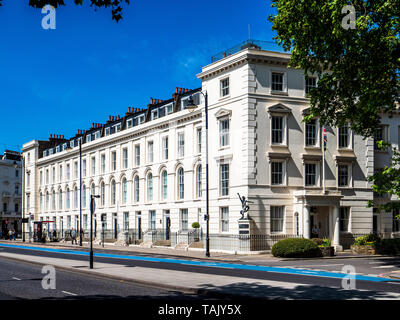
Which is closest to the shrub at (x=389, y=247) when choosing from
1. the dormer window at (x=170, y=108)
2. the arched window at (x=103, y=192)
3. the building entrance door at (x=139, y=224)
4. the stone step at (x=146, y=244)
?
the stone step at (x=146, y=244)

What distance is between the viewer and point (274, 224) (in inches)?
1585

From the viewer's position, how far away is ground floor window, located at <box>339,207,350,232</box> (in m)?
42.8

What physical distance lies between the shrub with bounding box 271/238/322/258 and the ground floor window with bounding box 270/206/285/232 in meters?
5.41

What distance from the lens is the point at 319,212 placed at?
138 ft

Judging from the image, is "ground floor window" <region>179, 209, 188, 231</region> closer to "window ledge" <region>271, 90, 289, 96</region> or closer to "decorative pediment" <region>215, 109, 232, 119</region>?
"decorative pediment" <region>215, 109, 232, 119</region>

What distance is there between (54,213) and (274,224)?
1888 inches

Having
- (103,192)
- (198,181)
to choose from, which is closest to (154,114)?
(198,181)

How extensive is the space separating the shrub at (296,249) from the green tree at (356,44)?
7444 millimetres

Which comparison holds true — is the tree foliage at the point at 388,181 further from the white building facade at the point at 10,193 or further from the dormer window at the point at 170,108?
the white building facade at the point at 10,193

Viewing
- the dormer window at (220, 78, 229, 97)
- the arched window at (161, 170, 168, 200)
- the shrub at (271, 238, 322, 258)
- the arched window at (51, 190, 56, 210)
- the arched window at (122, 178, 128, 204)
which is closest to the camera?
the shrub at (271, 238, 322, 258)

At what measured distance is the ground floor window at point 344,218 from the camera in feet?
140

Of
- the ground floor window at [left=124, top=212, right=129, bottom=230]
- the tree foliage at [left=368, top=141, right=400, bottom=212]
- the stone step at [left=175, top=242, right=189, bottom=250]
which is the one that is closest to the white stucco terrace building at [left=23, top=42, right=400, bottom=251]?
the stone step at [left=175, top=242, right=189, bottom=250]
